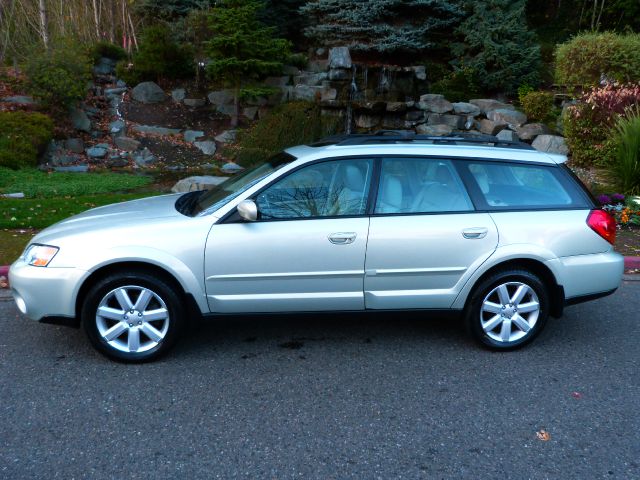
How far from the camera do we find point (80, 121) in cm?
1544

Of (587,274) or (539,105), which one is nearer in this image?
(587,274)

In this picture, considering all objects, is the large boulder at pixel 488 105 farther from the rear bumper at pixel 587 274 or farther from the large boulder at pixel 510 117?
the rear bumper at pixel 587 274

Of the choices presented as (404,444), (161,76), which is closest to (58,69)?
(161,76)

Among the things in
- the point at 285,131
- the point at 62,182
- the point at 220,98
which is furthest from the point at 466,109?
the point at 62,182

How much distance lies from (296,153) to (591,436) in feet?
9.30

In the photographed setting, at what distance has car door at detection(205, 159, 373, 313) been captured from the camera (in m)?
4.39

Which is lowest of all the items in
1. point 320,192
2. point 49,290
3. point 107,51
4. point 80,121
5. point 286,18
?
point 80,121

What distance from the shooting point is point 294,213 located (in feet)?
14.9

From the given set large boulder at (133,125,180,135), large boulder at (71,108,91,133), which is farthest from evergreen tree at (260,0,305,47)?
large boulder at (71,108,91,133)

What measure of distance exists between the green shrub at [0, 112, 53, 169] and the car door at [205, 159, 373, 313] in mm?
9449

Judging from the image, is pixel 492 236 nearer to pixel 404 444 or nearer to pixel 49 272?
pixel 404 444

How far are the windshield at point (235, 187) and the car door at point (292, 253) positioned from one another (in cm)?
19

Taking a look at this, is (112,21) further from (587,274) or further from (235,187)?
(587,274)

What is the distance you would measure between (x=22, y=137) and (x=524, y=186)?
1110 centimetres
